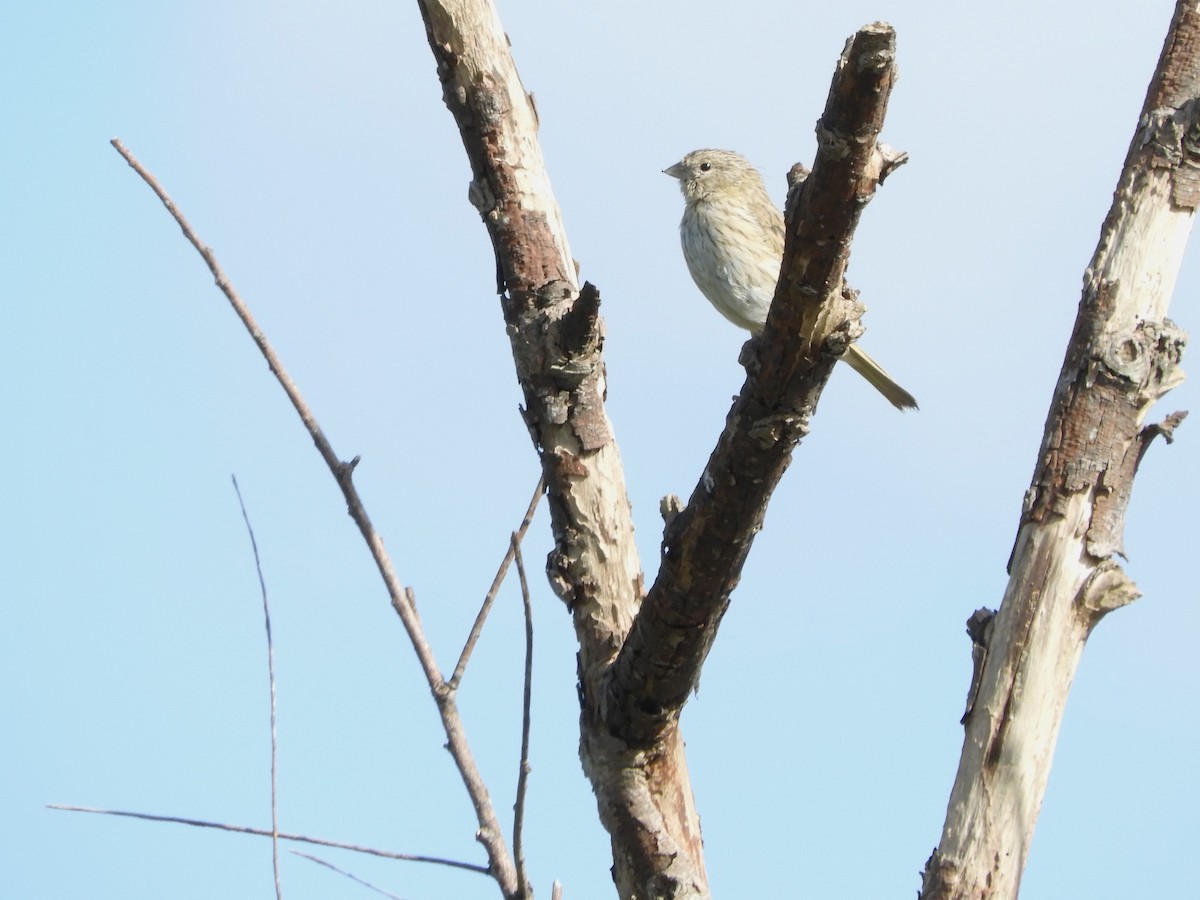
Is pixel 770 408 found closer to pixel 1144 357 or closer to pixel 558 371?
pixel 558 371

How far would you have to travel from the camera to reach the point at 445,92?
3412 millimetres

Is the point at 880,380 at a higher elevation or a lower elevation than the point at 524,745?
higher

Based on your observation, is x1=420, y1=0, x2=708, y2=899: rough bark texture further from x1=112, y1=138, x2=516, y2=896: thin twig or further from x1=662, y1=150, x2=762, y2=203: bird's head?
x1=662, y1=150, x2=762, y2=203: bird's head

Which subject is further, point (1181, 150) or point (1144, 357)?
point (1181, 150)

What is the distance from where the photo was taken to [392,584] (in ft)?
8.96

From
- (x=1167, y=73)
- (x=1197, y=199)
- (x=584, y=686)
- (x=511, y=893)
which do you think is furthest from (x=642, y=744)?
(x=1167, y=73)

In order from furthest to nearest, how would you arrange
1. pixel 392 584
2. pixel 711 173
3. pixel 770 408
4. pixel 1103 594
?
1. pixel 711 173
2. pixel 1103 594
3. pixel 392 584
4. pixel 770 408

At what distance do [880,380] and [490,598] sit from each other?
4.43m

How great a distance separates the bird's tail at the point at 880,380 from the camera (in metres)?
A: 7.01

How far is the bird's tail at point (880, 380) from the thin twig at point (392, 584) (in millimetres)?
4529

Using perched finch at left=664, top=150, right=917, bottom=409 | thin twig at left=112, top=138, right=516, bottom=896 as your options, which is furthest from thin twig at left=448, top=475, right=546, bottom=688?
perched finch at left=664, top=150, right=917, bottom=409

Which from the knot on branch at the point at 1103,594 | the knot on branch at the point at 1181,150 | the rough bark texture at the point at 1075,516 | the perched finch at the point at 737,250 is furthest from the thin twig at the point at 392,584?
the perched finch at the point at 737,250

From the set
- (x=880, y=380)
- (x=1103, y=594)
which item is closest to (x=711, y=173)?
(x=880, y=380)

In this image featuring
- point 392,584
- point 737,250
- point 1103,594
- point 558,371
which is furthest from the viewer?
point 737,250
